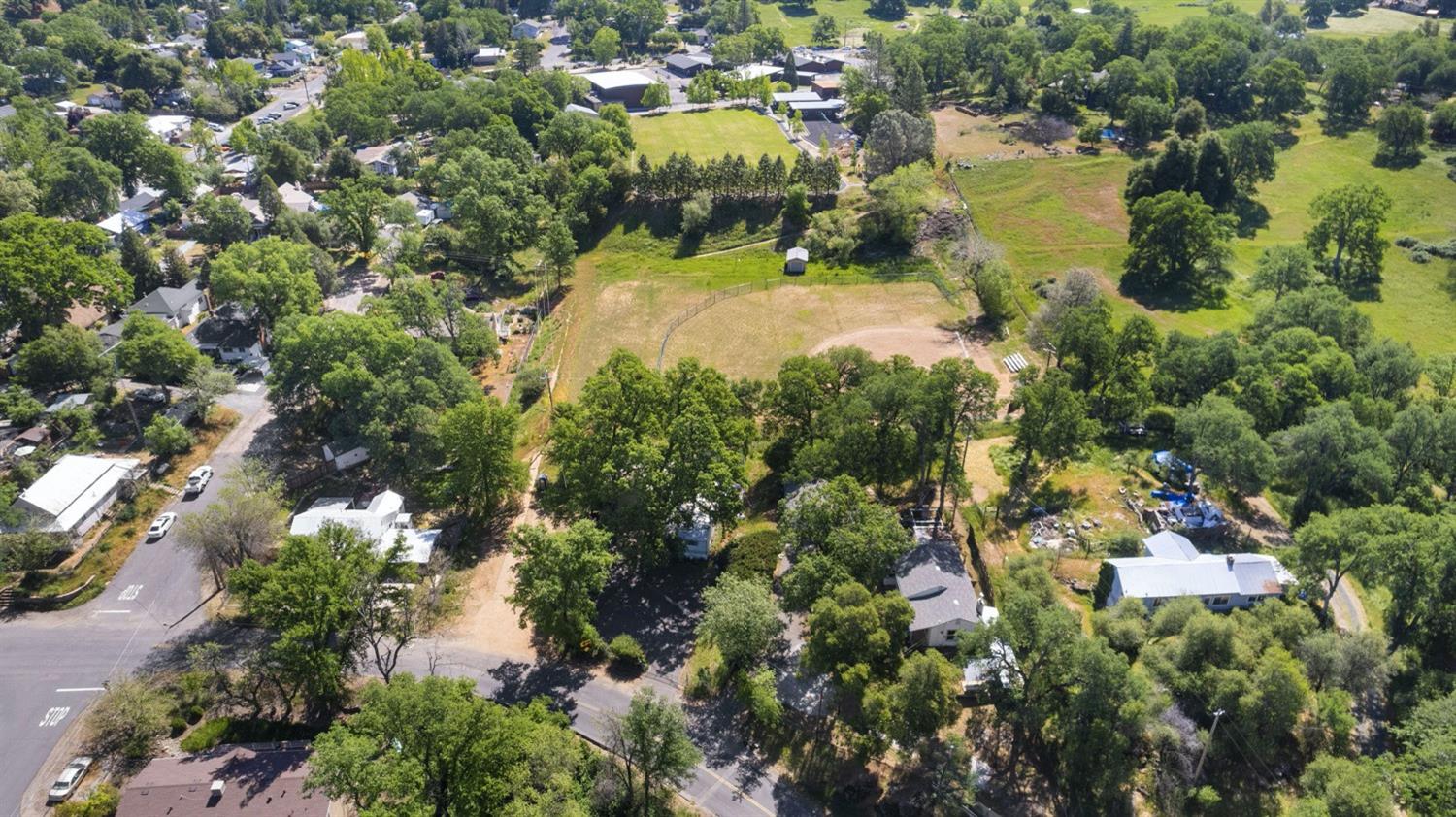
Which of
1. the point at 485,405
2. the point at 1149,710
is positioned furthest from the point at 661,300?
the point at 1149,710

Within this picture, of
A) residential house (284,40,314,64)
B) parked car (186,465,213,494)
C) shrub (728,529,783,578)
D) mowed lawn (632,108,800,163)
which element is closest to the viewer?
shrub (728,529,783,578)

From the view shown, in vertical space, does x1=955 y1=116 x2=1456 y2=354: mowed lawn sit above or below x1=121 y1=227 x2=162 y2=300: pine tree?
below

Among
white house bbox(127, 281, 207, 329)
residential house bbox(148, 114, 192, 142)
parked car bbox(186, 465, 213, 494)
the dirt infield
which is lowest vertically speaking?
the dirt infield

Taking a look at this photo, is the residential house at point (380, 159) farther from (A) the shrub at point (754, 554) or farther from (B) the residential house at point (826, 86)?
(A) the shrub at point (754, 554)

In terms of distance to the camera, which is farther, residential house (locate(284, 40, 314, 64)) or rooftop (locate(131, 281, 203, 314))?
residential house (locate(284, 40, 314, 64))

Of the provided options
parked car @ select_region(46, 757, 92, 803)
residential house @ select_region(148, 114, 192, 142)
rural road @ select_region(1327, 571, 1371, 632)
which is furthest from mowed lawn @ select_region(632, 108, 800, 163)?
parked car @ select_region(46, 757, 92, 803)

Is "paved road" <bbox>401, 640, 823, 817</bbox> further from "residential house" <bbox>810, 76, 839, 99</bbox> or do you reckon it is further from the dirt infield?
"residential house" <bbox>810, 76, 839, 99</bbox>

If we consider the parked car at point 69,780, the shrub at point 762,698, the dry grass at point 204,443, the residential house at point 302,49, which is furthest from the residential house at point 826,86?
the parked car at point 69,780

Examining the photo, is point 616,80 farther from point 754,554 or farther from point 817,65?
point 754,554

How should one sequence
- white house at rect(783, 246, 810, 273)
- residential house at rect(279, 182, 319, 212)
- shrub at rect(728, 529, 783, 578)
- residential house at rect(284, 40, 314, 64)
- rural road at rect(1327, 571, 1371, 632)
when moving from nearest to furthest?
rural road at rect(1327, 571, 1371, 632) < shrub at rect(728, 529, 783, 578) < white house at rect(783, 246, 810, 273) < residential house at rect(279, 182, 319, 212) < residential house at rect(284, 40, 314, 64)
